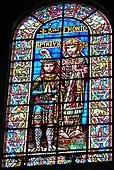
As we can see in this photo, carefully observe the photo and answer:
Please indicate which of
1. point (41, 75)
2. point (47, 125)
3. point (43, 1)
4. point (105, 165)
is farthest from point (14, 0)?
point (105, 165)

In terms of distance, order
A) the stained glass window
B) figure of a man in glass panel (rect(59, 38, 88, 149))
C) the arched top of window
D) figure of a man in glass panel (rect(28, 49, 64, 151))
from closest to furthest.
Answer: the stained glass window, figure of a man in glass panel (rect(59, 38, 88, 149)), figure of a man in glass panel (rect(28, 49, 64, 151)), the arched top of window

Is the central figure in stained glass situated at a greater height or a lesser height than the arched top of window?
lesser

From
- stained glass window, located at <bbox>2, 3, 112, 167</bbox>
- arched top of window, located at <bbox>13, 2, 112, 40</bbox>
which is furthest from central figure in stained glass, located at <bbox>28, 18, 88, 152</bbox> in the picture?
arched top of window, located at <bbox>13, 2, 112, 40</bbox>

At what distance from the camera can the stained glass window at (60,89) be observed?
14688 millimetres

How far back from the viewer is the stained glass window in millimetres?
14688

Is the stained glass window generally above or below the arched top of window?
below

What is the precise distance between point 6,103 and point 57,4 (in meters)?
2.45

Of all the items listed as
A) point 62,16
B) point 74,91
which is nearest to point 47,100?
point 74,91

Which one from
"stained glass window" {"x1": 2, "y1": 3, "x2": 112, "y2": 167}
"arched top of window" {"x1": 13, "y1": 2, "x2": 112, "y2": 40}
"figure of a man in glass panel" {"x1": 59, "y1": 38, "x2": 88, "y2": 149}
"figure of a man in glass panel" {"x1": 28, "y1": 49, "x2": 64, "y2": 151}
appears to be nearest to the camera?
"stained glass window" {"x1": 2, "y1": 3, "x2": 112, "y2": 167}

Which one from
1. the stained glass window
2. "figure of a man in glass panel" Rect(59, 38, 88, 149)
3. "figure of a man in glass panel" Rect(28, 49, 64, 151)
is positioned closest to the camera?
the stained glass window

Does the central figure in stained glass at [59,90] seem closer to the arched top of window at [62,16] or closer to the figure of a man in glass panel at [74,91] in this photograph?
the figure of a man in glass panel at [74,91]

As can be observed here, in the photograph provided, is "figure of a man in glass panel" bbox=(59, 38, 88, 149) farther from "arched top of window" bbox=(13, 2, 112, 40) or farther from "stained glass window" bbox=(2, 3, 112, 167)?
"arched top of window" bbox=(13, 2, 112, 40)

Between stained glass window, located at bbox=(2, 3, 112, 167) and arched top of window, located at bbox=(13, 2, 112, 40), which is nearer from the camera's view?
stained glass window, located at bbox=(2, 3, 112, 167)

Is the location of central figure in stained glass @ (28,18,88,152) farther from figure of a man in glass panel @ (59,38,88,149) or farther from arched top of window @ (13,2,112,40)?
arched top of window @ (13,2,112,40)
